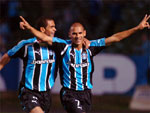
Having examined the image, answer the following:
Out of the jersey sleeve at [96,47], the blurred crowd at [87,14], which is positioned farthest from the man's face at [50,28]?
the blurred crowd at [87,14]

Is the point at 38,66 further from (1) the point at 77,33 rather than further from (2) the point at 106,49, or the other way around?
(2) the point at 106,49

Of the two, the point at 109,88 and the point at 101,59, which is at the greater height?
the point at 101,59

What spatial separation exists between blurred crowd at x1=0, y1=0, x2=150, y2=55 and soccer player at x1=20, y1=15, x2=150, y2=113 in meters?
7.80

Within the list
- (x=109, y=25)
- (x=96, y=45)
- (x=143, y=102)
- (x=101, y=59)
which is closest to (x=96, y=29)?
(x=109, y=25)

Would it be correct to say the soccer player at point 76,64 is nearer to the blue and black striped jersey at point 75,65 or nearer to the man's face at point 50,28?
the blue and black striped jersey at point 75,65

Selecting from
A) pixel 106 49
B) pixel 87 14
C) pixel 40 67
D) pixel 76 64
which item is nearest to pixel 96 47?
pixel 76 64

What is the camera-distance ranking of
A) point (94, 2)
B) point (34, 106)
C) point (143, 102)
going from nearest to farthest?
point (34, 106) < point (143, 102) < point (94, 2)

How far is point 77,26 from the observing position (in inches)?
300

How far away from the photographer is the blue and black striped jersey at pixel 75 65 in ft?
25.1

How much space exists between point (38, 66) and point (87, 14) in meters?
8.97

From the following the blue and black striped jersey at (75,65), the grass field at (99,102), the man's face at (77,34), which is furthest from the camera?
the grass field at (99,102)

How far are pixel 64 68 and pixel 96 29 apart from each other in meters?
9.10

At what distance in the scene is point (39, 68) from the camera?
7883 mm

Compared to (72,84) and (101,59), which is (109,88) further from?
(72,84)
